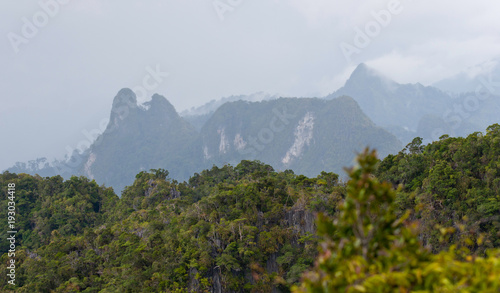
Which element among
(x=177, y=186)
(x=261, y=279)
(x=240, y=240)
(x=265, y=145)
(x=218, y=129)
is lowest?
(x=261, y=279)

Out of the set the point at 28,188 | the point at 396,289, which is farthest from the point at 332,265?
the point at 28,188

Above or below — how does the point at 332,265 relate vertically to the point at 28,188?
below

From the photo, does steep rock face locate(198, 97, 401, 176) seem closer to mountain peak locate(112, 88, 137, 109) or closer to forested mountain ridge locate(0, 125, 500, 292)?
mountain peak locate(112, 88, 137, 109)

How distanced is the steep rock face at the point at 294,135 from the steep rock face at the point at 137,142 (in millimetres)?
14594

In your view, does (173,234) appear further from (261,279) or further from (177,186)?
(177,186)

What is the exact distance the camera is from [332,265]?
2.94 metres

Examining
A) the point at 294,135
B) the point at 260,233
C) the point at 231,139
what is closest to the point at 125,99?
the point at 231,139

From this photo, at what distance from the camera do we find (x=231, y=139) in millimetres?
135000

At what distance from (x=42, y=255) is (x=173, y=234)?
10634 mm

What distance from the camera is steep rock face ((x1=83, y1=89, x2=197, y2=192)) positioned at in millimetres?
141988

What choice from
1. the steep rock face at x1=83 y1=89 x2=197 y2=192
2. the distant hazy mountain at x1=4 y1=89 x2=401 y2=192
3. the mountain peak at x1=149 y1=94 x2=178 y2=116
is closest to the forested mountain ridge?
the distant hazy mountain at x1=4 y1=89 x2=401 y2=192

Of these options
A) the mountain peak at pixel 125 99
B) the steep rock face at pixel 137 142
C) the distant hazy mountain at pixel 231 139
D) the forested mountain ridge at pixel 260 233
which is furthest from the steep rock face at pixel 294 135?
the forested mountain ridge at pixel 260 233

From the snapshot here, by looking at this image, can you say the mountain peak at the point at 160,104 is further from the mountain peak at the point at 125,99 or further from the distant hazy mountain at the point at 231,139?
the mountain peak at the point at 125,99

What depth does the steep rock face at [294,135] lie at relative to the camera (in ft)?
355
